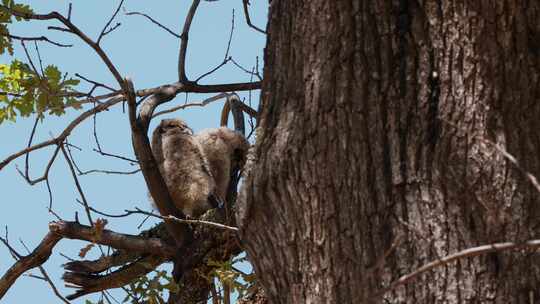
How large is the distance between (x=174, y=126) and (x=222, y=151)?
0.46 m

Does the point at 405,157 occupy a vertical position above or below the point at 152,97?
below

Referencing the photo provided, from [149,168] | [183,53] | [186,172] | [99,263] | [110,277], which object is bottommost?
[110,277]

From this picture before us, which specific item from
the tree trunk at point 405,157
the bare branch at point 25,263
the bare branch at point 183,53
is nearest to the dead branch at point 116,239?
the bare branch at point 25,263

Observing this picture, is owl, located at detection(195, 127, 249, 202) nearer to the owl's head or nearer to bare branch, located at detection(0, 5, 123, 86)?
the owl's head

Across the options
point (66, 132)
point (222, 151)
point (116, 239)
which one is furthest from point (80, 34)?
point (222, 151)

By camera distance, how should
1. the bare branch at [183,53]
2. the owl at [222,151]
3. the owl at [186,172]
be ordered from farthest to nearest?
the owl at [222,151]
the owl at [186,172]
the bare branch at [183,53]

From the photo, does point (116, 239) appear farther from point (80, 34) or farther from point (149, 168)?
point (80, 34)

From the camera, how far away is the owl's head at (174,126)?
6906mm

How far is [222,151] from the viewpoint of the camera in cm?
673

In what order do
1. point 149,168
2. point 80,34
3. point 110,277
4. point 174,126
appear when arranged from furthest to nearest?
1. point 174,126
2. point 110,277
3. point 149,168
4. point 80,34

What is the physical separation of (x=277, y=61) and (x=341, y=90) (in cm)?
31

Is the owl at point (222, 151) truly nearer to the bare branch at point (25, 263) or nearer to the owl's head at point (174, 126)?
the owl's head at point (174, 126)

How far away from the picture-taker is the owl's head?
6.91m

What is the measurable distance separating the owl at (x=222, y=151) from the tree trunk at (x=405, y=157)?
3.95 m
